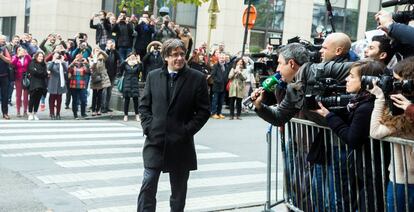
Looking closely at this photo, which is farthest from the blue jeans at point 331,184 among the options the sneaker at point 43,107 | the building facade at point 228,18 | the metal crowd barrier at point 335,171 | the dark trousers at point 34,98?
the building facade at point 228,18

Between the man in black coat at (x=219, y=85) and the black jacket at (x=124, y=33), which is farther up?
the black jacket at (x=124, y=33)

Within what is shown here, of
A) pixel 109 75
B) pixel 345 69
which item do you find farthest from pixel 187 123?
pixel 109 75

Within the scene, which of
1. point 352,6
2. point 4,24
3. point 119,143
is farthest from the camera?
point 4,24

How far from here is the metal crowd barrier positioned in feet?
14.7

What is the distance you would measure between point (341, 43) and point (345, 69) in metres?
0.35

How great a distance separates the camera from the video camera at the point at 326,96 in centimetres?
461

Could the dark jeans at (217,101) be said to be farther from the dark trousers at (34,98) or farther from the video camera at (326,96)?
the video camera at (326,96)

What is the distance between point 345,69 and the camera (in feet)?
16.0

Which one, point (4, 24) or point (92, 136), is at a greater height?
point (4, 24)

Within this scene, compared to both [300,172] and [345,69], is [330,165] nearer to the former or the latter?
[300,172]

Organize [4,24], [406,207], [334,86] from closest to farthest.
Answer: [406,207] < [334,86] < [4,24]

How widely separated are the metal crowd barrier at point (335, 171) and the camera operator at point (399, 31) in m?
0.83

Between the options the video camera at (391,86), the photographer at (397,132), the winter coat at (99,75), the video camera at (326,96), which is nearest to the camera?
the video camera at (391,86)

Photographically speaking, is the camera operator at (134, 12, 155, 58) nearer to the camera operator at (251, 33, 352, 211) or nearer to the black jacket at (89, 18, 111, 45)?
the black jacket at (89, 18, 111, 45)
